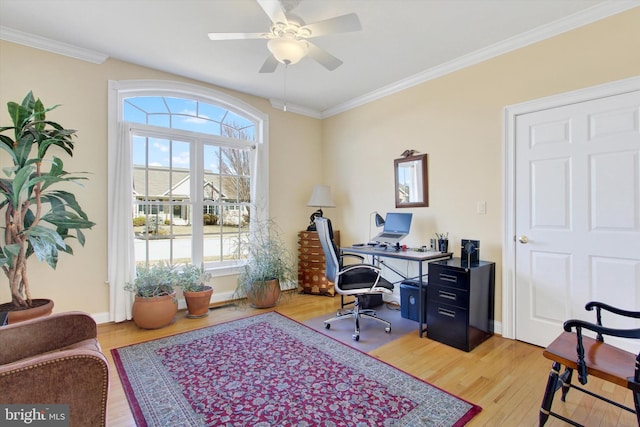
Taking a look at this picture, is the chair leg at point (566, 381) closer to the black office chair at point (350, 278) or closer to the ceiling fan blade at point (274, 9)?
the black office chair at point (350, 278)

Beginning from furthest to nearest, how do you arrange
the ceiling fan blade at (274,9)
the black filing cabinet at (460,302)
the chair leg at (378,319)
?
the chair leg at (378,319), the black filing cabinet at (460,302), the ceiling fan blade at (274,9)

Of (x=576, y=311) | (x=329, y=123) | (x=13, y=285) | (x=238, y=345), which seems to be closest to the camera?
(x=13, y=285)

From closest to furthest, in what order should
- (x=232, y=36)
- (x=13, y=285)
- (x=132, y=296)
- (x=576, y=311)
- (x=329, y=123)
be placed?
1. (x=232, y=36)
2. (x=13, y=285)
3. (x=576, y=311)
4. (x=132, y=296)
5. (x=329, y=123)

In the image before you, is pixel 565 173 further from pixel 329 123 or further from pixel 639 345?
pixel 329 123

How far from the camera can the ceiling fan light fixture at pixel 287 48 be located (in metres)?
2.18

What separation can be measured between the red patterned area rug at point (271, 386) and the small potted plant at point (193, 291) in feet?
1.85

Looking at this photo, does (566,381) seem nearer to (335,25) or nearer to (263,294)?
(335,25)

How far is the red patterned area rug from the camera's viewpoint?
70.1 inches

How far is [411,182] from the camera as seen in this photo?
12.2 ft

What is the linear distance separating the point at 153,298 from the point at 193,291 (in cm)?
46

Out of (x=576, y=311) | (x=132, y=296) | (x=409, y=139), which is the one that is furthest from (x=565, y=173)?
(x=132, y=296)

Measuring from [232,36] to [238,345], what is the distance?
2460 mm

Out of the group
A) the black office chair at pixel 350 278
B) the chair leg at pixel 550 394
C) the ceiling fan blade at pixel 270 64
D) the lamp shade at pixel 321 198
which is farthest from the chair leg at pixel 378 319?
the ceiling fan blade at pixel 270 64

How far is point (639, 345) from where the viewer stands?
2.26m
